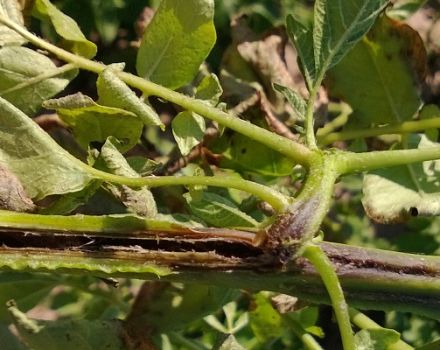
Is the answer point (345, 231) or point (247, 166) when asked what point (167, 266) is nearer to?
point (247, 166)

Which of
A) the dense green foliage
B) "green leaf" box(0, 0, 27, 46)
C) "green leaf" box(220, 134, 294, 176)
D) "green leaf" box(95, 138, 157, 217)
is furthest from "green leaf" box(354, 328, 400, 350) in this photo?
"green leaf" box(0, 0, 27, 46)

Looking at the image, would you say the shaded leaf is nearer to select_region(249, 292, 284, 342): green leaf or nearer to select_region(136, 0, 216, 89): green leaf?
select_region(136, 0, 216, 89): green leaf

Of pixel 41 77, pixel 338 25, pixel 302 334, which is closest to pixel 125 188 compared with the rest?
pixel 41 77

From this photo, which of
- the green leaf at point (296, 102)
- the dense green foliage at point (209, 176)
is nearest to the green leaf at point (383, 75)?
the dense green foliage at point (209, 176)

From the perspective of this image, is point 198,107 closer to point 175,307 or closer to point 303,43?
point 303,43

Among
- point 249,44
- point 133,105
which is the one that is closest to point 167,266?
point 133,105

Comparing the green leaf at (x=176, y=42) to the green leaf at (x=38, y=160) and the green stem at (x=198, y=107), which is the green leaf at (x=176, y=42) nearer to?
→ the green stem at (x=198, y=107)
